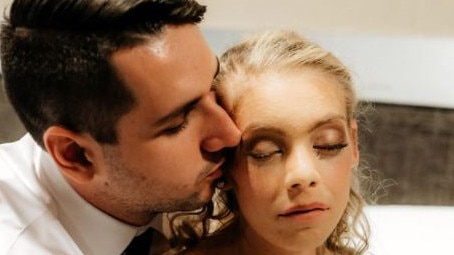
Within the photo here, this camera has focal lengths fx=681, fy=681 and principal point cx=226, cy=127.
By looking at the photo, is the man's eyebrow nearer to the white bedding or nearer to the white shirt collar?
the white shirt collar

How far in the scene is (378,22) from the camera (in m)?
1.45

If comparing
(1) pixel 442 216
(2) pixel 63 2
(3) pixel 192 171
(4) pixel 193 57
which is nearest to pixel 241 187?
(3) pixel 192 171

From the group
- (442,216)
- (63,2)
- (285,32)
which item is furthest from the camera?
(442,216)

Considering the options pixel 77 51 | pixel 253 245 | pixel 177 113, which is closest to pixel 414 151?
pixel 253 245

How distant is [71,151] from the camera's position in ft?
2.96

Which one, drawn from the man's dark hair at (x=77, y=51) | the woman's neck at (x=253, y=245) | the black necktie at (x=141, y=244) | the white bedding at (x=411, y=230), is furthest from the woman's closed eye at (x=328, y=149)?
the white bedding at (x=411, y=230)

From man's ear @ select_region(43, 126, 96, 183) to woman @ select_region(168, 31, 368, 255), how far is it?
188mm

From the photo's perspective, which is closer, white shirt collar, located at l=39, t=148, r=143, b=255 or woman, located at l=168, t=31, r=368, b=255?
woman, located at l=168, t=31, r=368, b=255

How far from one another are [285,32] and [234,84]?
126mm

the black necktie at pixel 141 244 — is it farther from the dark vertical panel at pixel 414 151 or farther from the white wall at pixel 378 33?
the dark vertical panel at pixel 414 151

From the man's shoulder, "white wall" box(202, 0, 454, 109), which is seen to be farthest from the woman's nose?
"white wall" box(202, 0, 454, 109)

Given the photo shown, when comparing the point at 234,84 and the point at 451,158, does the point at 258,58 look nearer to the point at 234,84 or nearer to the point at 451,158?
the point at 234,84

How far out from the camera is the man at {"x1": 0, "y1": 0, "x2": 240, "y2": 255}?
83 cm

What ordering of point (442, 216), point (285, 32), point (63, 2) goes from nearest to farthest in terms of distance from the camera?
point (63, 2), point (285, 32), point (442, 216)
